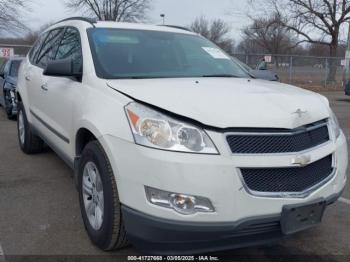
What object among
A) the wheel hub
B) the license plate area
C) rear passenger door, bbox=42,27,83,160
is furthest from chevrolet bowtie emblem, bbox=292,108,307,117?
rear passenger door, bbox=42,27,83,160

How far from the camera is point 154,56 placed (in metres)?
4.40

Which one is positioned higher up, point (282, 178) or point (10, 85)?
point (10, 85)

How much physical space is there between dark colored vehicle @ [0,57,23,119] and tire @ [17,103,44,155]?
11.0 feet

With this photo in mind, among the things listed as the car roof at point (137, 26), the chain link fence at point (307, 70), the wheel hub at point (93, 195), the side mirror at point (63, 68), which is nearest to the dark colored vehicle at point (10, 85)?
the car roof at point (137, 26)

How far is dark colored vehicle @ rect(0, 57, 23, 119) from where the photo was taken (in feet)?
32.6

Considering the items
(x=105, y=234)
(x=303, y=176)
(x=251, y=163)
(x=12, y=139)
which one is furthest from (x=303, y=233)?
(x=12, y=139)

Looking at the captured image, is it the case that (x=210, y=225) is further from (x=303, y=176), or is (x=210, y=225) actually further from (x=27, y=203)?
(x=27, y=203)

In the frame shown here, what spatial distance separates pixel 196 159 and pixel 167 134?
265 mm

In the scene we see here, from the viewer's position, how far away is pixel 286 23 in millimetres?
34719

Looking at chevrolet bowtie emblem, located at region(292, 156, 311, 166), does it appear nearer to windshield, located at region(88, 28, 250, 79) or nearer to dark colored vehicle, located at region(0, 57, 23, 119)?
windshield, located at region(88, 28, 250, 79)

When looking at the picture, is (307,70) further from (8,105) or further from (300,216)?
(300,216)

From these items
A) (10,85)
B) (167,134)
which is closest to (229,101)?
(167,134)

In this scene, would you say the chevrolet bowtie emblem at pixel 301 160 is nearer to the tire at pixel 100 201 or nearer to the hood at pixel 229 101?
the hood at pixel 229 101

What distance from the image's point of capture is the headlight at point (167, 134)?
288 centimetres
